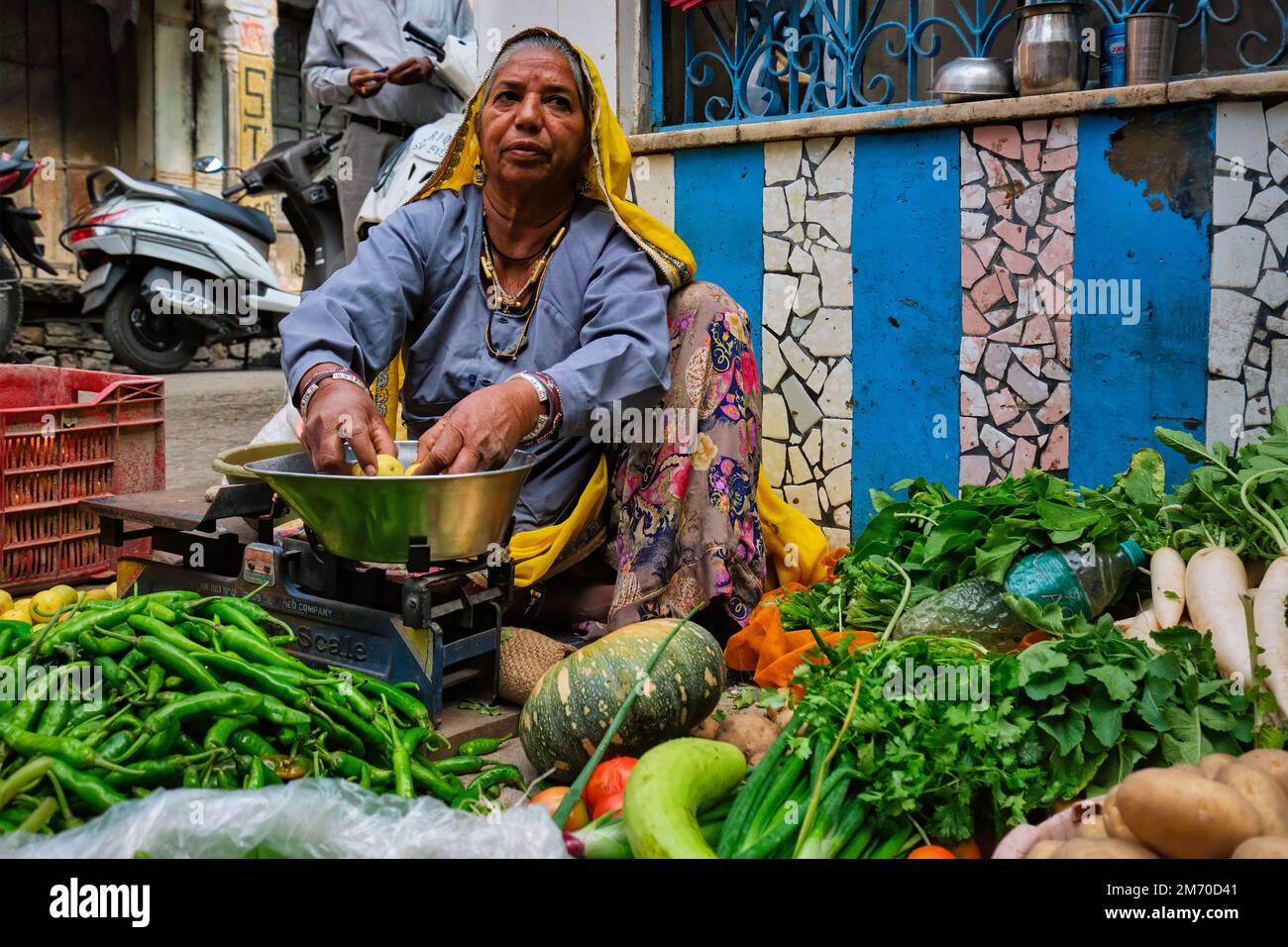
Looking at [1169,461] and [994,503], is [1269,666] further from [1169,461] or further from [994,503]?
[1169,461]

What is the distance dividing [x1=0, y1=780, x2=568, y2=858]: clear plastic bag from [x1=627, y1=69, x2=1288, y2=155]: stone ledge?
304cm

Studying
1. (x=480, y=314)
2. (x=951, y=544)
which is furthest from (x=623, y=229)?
(x=951, y=544)

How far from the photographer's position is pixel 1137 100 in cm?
374

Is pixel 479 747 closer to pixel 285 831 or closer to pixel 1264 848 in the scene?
pixel 285 831

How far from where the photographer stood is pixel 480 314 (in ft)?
11.3

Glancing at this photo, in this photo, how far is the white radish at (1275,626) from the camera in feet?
7.66

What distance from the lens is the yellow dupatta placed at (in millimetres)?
3246

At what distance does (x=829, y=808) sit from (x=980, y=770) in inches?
11.2

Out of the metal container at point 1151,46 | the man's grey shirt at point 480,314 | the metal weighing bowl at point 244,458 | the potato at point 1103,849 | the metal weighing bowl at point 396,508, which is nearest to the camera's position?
the potato at point 1103,849

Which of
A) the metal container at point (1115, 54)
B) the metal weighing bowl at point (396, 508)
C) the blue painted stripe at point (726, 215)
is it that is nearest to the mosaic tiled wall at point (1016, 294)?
the metal container at point (1115, 54)

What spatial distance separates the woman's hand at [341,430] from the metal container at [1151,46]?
2.70 meters

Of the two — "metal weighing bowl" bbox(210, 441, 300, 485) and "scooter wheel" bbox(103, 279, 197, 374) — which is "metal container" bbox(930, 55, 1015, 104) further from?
"scooter wheel" bbox(103, 279, 197, 374)

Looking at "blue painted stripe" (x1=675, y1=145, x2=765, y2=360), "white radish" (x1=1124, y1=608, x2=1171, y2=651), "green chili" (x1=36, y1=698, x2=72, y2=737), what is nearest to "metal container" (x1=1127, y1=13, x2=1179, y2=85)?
"blue painted stripe" (x1=675, y1=145, x2=765, y2=360)

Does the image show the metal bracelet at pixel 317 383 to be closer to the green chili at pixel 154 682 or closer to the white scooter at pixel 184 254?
the green chili at pixel 154 682
